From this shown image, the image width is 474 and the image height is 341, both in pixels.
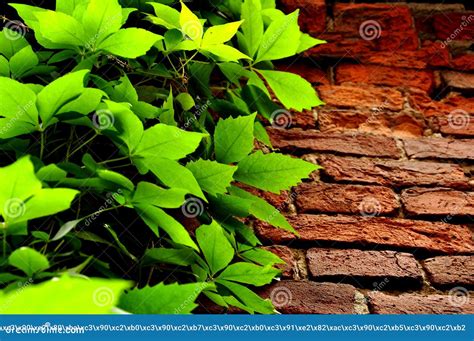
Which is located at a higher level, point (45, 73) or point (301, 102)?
point (301, 102)

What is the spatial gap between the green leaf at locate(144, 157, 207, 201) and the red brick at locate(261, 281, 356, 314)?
13.2 inches

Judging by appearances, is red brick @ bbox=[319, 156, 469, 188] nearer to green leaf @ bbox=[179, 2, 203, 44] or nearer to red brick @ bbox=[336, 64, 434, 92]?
red brick @ bbox=[336, 64, 434, 92]

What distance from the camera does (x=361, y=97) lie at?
→ 69.3 inches

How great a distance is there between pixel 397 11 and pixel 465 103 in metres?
0.40

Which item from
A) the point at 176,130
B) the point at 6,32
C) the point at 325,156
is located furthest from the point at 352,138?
the point at 6,32

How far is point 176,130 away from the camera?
989mm

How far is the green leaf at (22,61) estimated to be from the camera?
1236 mm

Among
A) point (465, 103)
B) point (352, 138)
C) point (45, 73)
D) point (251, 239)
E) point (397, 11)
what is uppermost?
point (397, 11)

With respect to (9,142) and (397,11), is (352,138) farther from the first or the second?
(9,142)
